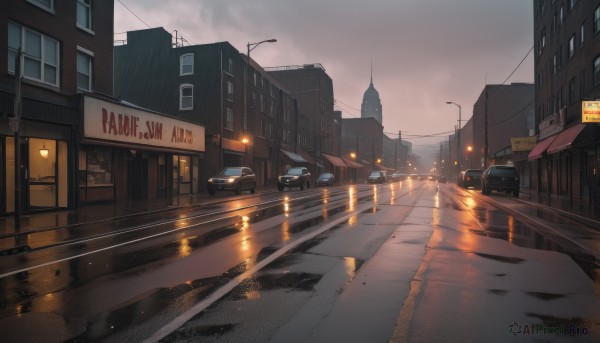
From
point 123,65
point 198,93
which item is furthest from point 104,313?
point 123,65

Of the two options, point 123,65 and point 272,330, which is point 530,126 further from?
point 272,330

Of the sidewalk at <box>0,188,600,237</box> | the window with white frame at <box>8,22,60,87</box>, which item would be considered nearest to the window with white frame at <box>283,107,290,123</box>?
the sidewalk at <box>0,188,600,237</box>

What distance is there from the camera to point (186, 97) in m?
35.1

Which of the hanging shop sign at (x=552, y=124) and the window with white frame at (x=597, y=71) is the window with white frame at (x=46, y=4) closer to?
the window with white frame at (x=597, y=71)

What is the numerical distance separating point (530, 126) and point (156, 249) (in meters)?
63.2

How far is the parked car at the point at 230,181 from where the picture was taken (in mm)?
25844

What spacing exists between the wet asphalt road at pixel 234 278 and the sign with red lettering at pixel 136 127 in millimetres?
7632

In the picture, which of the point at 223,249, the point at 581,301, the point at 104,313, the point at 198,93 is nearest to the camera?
the point at 104,313

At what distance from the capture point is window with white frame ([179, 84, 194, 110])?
114 feet

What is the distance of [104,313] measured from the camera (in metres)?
4.63

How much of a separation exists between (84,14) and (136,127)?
17.5 feet

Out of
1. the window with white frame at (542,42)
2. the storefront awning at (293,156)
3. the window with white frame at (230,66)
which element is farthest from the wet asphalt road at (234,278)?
the storefront awning at (293,156)

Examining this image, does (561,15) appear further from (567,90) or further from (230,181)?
(230,181)

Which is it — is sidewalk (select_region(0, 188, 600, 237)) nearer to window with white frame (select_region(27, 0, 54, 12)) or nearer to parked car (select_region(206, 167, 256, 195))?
parked car (select_region(206, 167, 256, 195))
